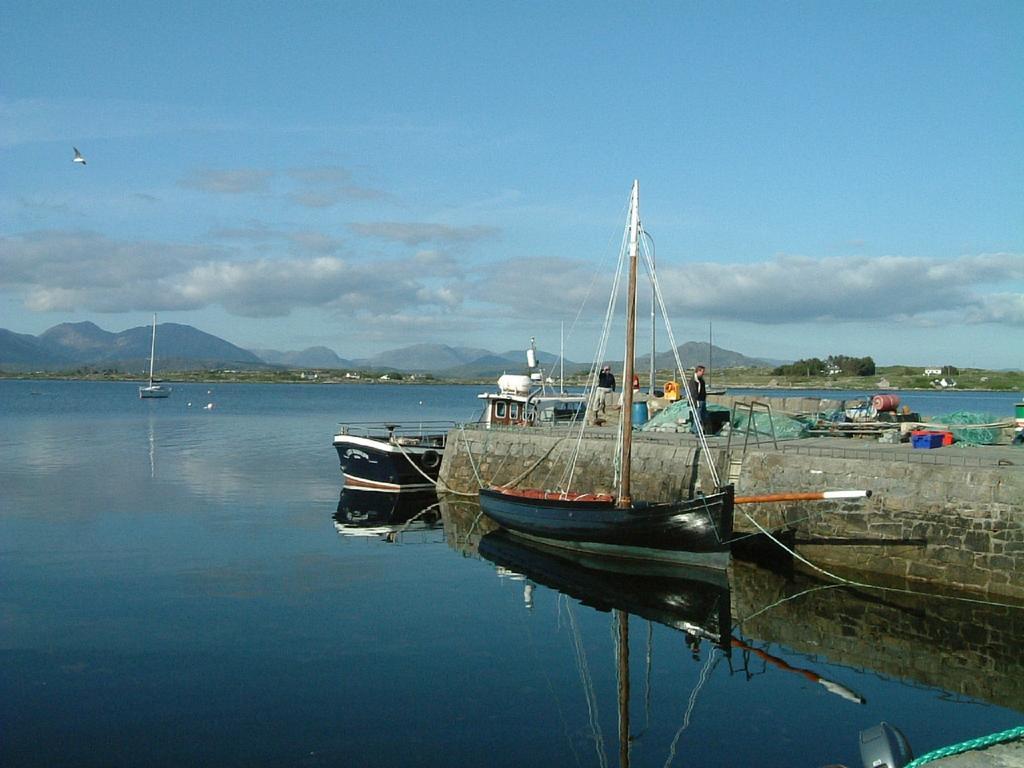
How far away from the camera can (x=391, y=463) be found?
113 feet

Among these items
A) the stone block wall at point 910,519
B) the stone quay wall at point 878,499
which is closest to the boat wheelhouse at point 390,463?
the stone quay wall at point 878,499

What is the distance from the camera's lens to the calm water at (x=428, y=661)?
1098 cm

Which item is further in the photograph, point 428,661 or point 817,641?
point 817,641

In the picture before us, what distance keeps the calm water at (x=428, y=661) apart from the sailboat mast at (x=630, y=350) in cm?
227

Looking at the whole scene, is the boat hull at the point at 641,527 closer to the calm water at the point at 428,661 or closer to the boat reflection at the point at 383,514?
the calm water at the point at 428,661

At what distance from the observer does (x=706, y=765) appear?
10.5 meters

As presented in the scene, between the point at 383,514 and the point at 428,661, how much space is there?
52.2 ft

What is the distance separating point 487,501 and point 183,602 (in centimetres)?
965

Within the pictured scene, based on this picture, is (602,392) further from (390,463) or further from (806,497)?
(806,497)

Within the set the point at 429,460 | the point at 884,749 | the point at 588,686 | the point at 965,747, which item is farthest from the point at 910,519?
the point at 429,460

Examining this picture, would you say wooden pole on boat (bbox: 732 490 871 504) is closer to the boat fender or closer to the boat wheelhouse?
the boat fender

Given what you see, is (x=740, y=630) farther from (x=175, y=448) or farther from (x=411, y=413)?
(x=411, y=413)

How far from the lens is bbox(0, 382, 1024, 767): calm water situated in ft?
36.0

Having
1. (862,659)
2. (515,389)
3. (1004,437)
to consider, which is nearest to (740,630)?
(862,659)
